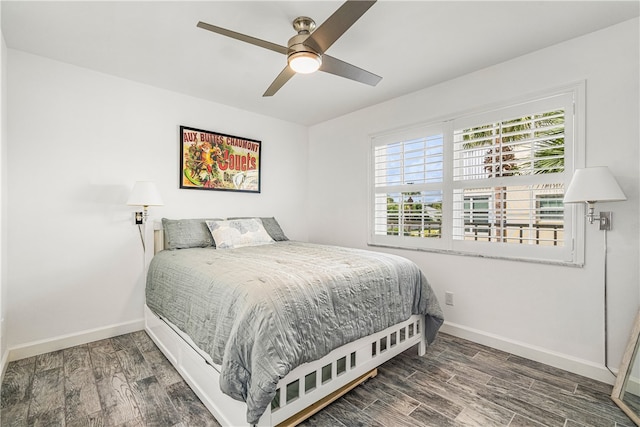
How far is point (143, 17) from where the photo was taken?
197cm

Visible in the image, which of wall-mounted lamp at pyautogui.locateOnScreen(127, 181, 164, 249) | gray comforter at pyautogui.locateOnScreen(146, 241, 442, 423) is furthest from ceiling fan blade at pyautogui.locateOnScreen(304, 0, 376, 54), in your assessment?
wall-mounted lamp at pyautogui.locateOnScreen(127, 181, 164, 249)

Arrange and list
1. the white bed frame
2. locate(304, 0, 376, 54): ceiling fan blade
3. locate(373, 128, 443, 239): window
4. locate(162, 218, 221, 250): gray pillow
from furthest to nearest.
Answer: locate(373, 128, 443, 239): window, locate(162, 218, 221, 250): gray pillow, the white bed frame, locate(304, 0, 376, 54): ceiling fan blade

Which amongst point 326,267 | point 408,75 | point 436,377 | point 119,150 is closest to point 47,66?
point 119,150

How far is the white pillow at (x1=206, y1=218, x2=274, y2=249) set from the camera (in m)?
2.95

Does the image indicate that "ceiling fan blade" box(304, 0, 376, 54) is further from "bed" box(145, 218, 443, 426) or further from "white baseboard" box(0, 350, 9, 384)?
"white baseboard" box(0, 350, 9, 384)

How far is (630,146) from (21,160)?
14.8 feet

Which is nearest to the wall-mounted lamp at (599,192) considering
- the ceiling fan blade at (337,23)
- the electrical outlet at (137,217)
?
the ceiling fan blade at (337,23)

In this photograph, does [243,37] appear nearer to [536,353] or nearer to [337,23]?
[337,23]

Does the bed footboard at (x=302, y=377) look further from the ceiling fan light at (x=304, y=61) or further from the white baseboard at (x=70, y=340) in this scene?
the ceiling fan light at (x=304, y=61)

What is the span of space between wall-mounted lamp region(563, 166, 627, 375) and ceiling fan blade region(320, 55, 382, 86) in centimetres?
154

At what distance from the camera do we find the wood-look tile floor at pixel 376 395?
1676 mm

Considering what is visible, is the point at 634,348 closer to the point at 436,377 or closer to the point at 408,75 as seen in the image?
the point at 436,377

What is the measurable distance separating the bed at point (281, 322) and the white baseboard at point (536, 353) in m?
0.57

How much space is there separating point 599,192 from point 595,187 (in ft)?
0.13
